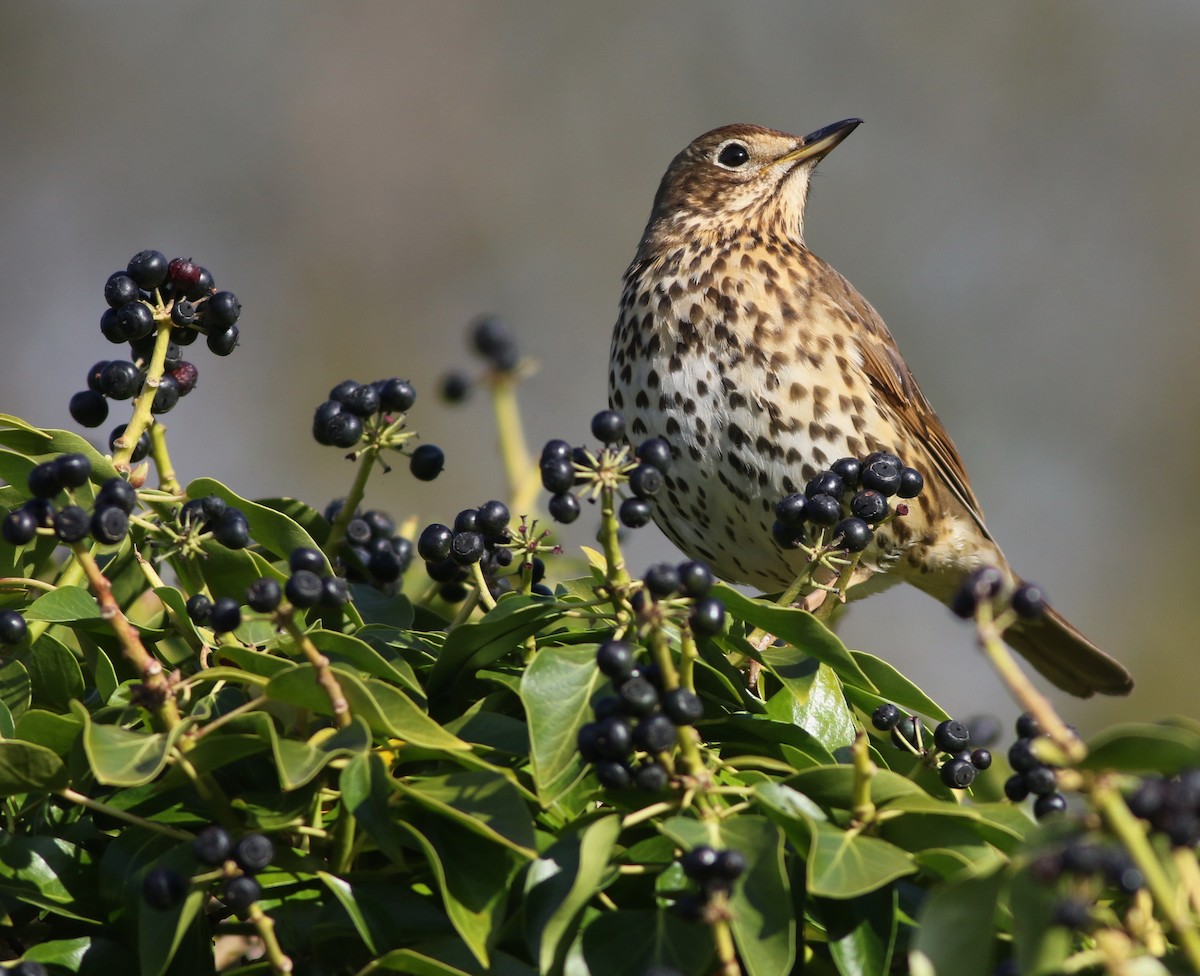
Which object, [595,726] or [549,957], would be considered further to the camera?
[595,726]

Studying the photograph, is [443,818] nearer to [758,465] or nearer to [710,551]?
[758,465]

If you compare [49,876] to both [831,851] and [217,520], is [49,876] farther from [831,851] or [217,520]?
[831,851]

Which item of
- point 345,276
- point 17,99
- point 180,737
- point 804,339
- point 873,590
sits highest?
point 17,99

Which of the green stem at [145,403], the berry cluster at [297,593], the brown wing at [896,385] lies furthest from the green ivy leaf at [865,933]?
the brown wing at [896,385]

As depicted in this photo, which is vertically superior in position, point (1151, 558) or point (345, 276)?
point (345, 276)

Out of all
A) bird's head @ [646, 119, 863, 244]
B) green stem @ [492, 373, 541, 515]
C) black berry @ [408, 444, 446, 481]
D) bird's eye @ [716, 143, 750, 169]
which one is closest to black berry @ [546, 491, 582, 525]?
black berry @ [408, 444, 446, 481]

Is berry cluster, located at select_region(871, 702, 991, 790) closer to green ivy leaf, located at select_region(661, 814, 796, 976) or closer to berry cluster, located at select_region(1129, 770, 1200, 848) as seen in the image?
green ivy leaf, located at select_region(661, 814, 796, 976)

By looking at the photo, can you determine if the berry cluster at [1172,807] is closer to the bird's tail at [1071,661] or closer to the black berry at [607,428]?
the black berry at [607,428]

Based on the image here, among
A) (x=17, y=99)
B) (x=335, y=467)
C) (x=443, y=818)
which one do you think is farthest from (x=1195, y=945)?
(x=17, y=99)
